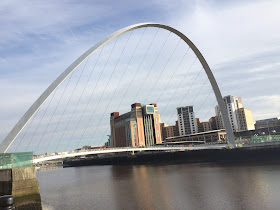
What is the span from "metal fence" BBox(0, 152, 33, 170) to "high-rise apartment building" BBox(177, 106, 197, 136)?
107324 mm

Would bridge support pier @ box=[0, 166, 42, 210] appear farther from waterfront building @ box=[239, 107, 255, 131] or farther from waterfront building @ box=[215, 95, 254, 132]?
waterfront building @ box=[239, 107, 255, 131]

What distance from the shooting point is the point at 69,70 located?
22.3 metres

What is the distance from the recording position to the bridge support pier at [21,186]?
9.65 metres

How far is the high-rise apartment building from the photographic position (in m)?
114

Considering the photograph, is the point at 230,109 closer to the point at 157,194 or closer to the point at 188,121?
the point at 188,121

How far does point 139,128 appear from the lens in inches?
3890

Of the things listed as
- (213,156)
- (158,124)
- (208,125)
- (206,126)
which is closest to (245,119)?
(208,125)

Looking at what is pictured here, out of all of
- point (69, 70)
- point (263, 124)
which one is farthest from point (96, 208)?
point (263, 124)

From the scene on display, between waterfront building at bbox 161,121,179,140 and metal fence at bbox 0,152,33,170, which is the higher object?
waterfront building at bbox 161,121,179,140

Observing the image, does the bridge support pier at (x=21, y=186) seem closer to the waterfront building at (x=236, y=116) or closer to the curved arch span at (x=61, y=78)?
the curved arch span at (x=61, y=78)

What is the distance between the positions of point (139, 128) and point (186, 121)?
95.1ft

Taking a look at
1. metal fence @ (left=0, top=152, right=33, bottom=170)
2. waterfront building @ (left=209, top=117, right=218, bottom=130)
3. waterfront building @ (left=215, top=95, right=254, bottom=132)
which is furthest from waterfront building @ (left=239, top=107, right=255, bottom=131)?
metal fence @ (left=0, top=152, right=33, bottom=170)

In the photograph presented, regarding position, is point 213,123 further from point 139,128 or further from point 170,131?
point 139,128

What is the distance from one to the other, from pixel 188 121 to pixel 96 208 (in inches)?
4155
